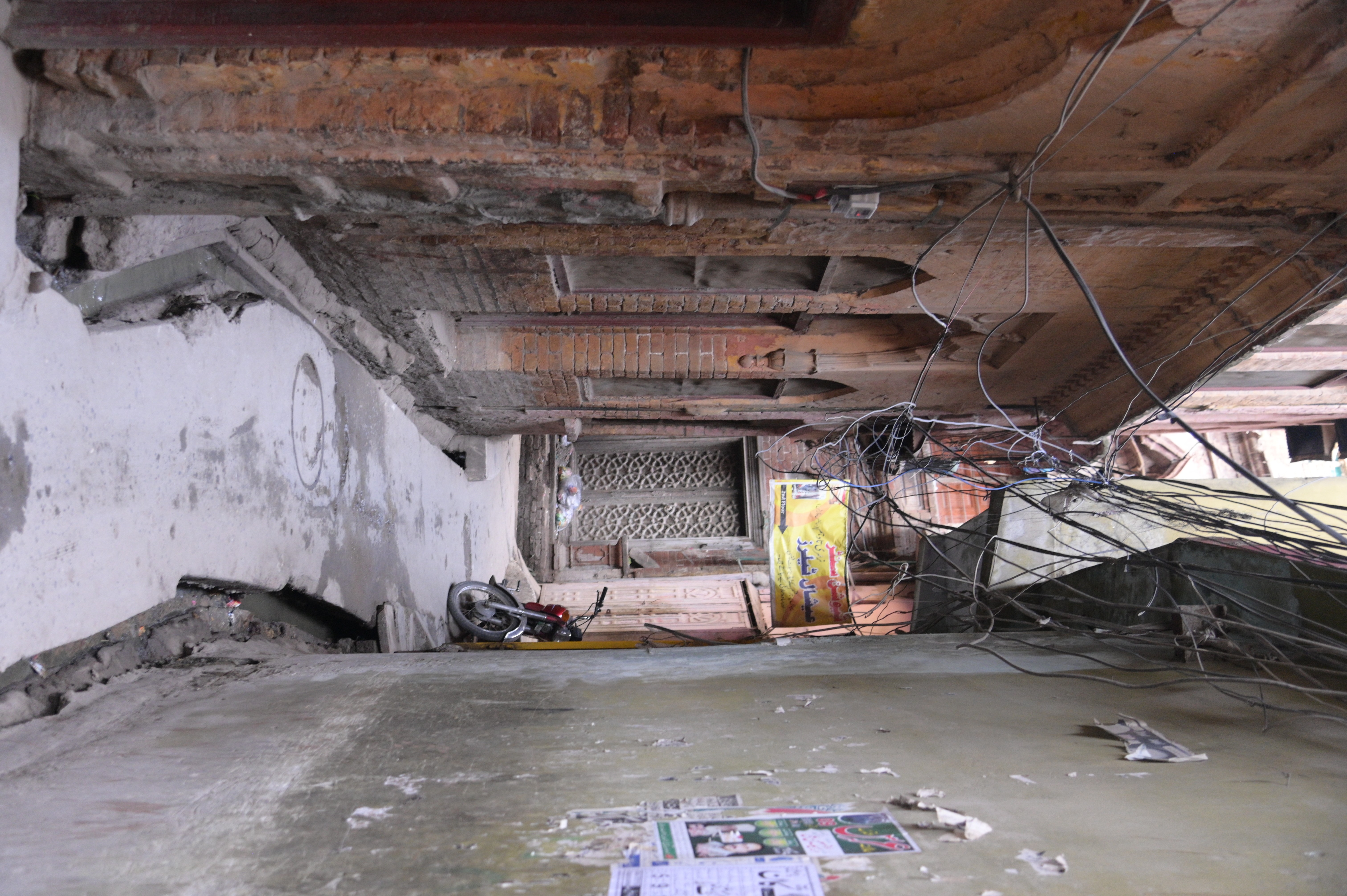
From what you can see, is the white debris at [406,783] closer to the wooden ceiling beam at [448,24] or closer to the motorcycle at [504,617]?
the wooden ceiling beam at [448,24]

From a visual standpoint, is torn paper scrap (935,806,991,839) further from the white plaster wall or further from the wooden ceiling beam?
the white plaster wall

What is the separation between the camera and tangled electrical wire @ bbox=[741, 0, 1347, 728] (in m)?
2.42

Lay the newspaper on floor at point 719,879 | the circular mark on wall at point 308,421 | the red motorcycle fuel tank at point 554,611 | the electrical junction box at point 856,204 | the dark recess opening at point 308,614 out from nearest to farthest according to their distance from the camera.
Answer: the newspaper on floor at point 719,879 < the electrical junction box at point 856,204 < the dark recess opening at point 308,614 < the circular mark on wall at point 308,421 < the red motorcycle fuel tank at point 554,611

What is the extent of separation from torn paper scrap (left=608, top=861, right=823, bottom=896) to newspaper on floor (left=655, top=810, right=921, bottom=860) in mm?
46

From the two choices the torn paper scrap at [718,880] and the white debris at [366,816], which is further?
the white debris at [366,816]

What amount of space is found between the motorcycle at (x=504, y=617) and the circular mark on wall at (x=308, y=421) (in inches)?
78.7

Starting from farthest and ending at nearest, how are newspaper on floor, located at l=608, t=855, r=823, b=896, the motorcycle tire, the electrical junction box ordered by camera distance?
the motorcycle tire < the electrical junction box < newspaper on floor, located at l=608, t=855, r=823, b=896

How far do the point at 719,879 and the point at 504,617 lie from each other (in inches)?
199

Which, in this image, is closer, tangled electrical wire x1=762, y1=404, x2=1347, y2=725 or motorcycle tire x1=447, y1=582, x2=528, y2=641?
tangled electrical wire x1=762, y1=404, x2=1347, y2=725

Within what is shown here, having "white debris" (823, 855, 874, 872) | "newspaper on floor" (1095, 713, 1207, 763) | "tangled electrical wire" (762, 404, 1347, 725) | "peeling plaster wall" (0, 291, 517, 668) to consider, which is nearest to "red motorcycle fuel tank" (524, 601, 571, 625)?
"peeling plaster wall" (0, 291, 517, 668)

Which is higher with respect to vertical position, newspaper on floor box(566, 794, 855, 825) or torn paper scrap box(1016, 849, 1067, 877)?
newspaper on floor box(566, 794, 855, 825)

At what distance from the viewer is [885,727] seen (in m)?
2.25

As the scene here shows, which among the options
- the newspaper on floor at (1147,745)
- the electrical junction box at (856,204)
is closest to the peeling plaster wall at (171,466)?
the electrical junction box at (856,204)

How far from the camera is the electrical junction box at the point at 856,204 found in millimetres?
2414
